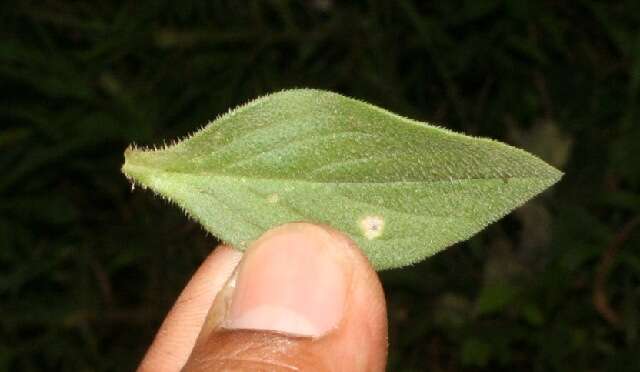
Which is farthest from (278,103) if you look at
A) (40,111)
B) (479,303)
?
(40,111)

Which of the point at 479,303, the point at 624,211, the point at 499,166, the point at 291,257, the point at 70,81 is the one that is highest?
the point at 499,166

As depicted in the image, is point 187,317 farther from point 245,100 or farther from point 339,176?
point 245,100

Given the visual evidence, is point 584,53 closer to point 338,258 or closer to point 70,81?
point 70,81

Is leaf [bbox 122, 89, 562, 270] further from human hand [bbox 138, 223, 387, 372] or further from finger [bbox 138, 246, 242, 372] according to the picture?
finger [bbox 138, 246, 242, 372]

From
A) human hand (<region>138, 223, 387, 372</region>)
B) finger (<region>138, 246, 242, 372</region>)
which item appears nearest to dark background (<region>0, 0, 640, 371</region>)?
finger (<region>138, 246, 242, 372</region>)

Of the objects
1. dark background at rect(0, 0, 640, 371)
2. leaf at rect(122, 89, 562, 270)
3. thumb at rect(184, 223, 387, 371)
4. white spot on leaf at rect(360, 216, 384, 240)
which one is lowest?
dark background at rect(0, 0, 640, 371)

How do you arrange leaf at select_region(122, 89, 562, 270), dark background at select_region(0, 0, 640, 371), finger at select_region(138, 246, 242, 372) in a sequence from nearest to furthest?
1. leaf at select_region(122, 89, 562, 270)
2. finger at select_region(138, 246, 242, 372)
3. dark background at select_region(0, 0, 640, 371)
